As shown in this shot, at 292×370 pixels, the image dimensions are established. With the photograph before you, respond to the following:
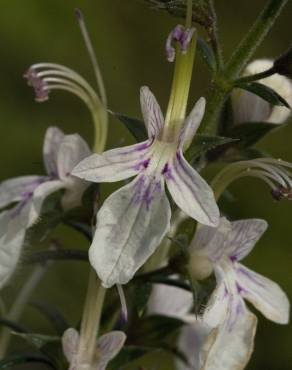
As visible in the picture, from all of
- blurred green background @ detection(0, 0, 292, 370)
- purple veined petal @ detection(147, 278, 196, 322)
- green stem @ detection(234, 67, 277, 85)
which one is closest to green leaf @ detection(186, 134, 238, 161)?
green stem @ detection(234, 67, 277, 85)

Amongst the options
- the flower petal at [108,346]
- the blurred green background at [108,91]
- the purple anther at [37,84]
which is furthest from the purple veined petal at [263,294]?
the blurred green background at [108,91]

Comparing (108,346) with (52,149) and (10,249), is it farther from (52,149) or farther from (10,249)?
(52,149)

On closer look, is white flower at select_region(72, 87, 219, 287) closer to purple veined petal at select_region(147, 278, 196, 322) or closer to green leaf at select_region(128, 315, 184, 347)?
green leaf at select_region(128, 315, 184, 347)

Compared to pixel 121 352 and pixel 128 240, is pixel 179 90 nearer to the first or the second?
pixel 128 240

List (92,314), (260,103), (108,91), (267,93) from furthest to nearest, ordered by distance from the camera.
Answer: (108,91)
(260,103)
(92,314)
(267,93)

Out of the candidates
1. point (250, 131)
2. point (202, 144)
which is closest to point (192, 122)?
point (202, 144)

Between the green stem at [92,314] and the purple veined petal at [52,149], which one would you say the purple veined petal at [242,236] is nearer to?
the green stem at [92,314]
